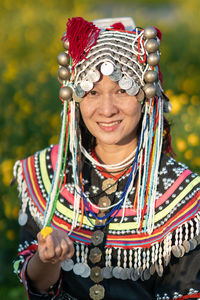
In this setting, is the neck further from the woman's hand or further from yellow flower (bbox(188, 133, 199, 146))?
yellow flower (bbox(188, 133, 199, 146))

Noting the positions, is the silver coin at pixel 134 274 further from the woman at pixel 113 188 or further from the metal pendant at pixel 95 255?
the metal pendant at pixel 95 255

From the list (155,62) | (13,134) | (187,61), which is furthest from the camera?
(187,61)

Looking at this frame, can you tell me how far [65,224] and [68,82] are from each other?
73 centimetres

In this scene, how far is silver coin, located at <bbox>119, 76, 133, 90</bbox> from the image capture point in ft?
8.06

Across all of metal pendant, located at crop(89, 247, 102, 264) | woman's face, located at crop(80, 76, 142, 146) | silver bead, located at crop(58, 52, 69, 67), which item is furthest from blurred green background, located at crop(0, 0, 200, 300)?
metal pendant, located at crop(89, 247, 102, 264)

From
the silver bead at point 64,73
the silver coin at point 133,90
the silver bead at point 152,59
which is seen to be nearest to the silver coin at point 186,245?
the silver coin at point 133,90

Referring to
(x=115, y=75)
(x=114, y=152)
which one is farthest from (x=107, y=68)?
(x=114, y=152)

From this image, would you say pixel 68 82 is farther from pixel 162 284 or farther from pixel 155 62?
pixel 162 284

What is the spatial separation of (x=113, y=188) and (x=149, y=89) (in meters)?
0.56

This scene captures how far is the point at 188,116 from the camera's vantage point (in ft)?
15.1

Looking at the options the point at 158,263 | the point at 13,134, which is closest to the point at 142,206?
the point at 158,263

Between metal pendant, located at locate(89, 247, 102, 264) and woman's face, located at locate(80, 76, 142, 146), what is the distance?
1.75 ft

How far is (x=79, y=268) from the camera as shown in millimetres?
2639

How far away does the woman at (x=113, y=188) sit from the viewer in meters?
2.50
